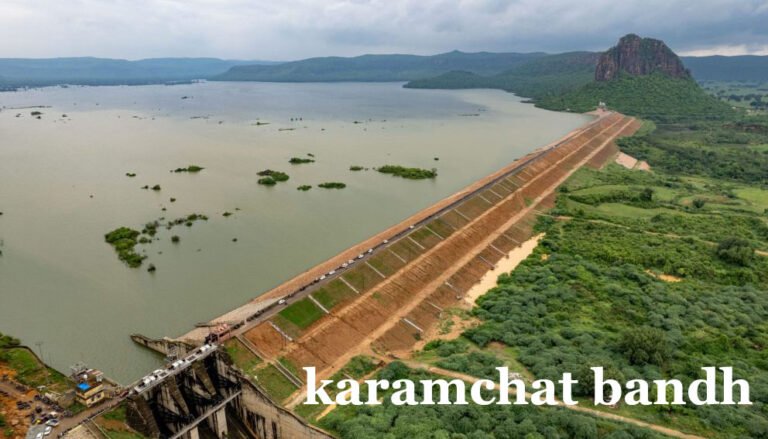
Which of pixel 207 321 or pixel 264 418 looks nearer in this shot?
pixel 264 418

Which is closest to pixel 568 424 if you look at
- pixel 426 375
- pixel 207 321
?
pixel 426 375

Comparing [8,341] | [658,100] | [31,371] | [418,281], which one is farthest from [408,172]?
[658,100]

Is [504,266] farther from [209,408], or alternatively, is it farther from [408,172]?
[408,172]

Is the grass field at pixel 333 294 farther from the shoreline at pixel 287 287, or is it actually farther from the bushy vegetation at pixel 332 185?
the bushy vegetation at pixel 332 185

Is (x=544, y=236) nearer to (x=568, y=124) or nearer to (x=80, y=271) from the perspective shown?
(x=80, y=271)

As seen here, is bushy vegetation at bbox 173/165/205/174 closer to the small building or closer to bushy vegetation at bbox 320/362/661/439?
the small building

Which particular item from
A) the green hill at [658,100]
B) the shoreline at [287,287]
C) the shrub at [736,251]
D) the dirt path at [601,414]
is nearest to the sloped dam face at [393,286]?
the shoreline at [287,287]
